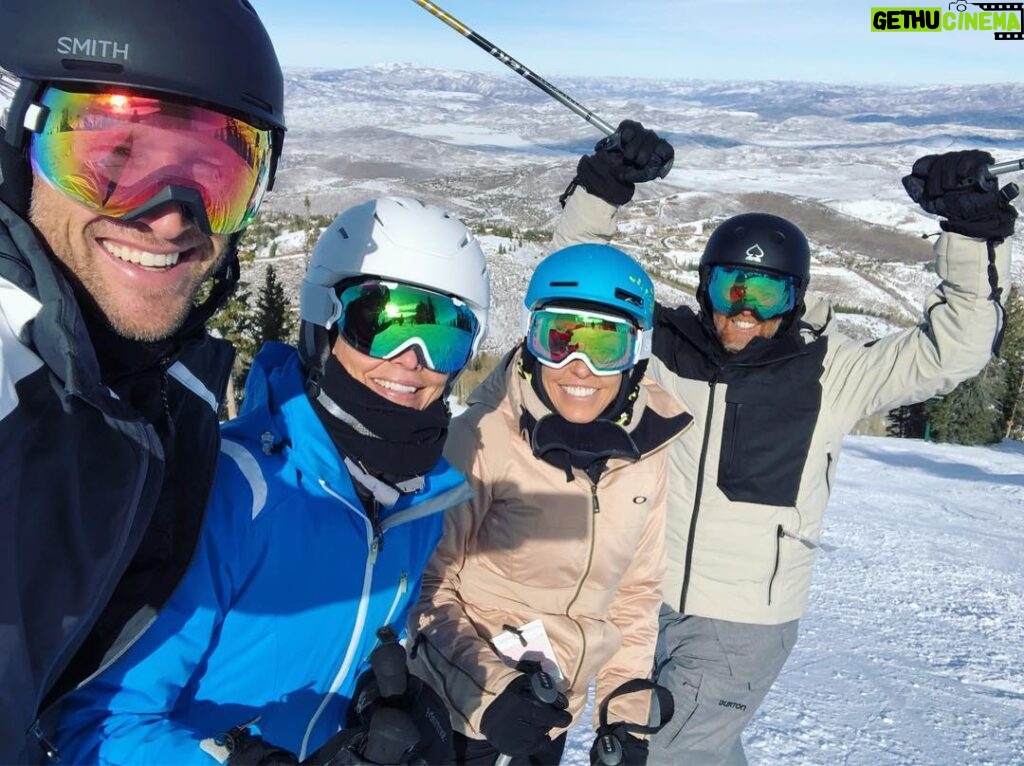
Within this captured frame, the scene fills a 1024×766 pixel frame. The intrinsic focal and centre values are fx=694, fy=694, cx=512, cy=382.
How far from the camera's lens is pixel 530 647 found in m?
2.76

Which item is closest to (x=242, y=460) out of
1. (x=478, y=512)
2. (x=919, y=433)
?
(x=478, y=512)

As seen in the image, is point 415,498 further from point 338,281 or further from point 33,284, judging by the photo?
point 33,284

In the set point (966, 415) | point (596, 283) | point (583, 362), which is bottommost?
point (966, 415)

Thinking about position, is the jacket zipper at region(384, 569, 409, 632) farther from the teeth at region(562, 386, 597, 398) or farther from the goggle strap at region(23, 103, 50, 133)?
the goggle strap at region(23, 103, 50, 133)

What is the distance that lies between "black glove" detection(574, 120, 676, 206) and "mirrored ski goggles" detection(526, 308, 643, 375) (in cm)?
110

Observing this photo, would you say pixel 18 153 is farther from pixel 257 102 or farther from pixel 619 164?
pixel 619 164

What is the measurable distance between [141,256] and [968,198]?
11.2 ft

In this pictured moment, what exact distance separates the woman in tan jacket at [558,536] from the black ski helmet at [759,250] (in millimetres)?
922

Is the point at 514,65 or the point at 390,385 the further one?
the point at 514,65

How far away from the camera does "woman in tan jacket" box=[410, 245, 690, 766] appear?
2.72 m

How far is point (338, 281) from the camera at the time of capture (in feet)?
8.09

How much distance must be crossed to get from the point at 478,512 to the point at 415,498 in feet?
1.86

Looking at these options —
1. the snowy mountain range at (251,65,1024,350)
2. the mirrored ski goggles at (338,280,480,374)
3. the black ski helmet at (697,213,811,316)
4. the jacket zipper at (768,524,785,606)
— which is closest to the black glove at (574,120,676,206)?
the black ski helmet at (697,213,811,316)

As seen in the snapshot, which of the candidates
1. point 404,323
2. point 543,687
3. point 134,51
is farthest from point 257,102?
point 543,687
